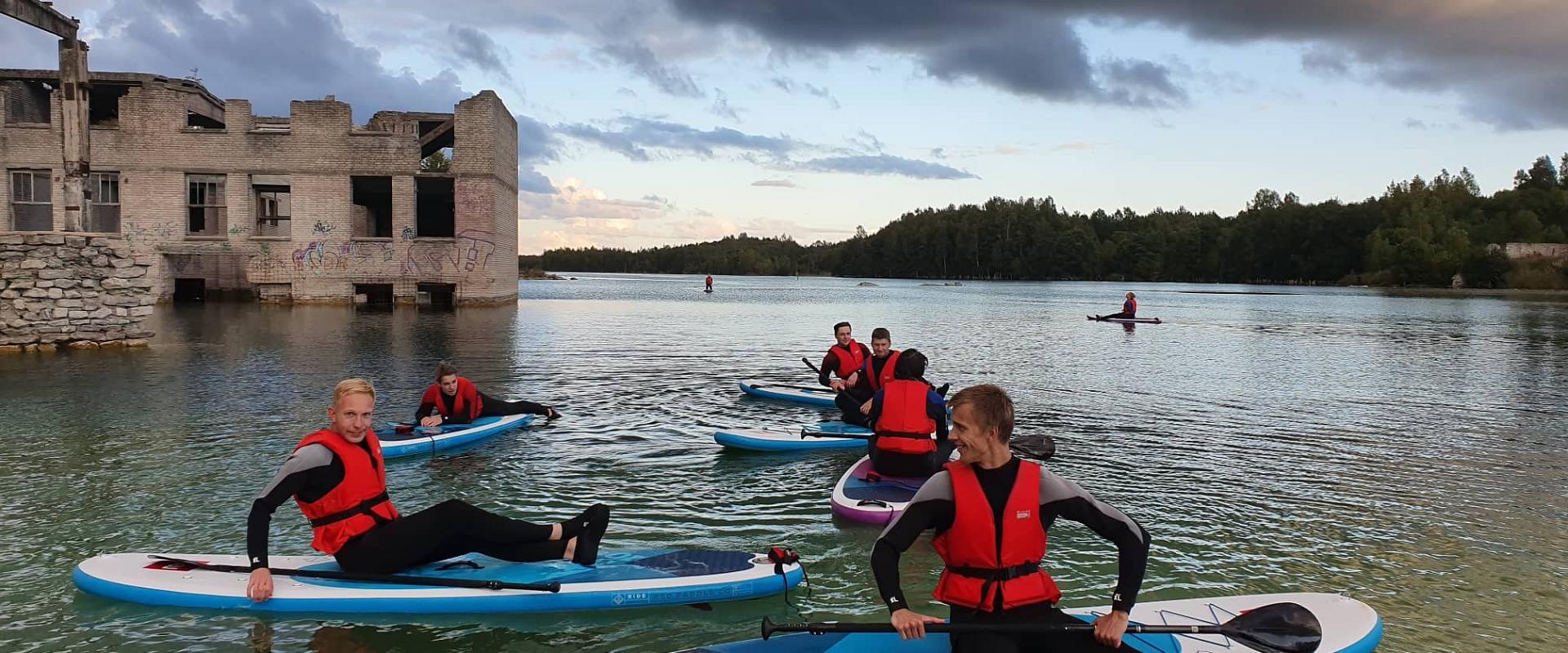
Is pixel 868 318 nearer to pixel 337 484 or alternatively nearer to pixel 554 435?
pixel 554 435

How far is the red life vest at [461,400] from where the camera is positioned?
1241 centimetres

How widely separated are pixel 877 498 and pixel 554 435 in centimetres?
575

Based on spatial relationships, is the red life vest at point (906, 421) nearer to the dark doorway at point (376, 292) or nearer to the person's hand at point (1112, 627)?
the person's hand at point (1112, 627)

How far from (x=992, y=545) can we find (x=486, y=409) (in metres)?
9.97

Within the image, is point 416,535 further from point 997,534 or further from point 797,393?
point 797,393

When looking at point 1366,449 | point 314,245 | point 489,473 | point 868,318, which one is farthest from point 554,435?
point 868,318

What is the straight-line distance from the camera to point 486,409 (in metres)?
13.2

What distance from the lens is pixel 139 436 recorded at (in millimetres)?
12258

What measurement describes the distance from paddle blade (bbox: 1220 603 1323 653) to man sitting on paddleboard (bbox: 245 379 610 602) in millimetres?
4012

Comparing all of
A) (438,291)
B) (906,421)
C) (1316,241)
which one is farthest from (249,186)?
(1316,241)

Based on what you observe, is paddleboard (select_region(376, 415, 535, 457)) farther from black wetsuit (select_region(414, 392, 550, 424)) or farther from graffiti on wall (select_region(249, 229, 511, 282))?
graffiti on wall (select_region(249, 229, 511, 282))

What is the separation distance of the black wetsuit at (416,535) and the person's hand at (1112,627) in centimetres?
370

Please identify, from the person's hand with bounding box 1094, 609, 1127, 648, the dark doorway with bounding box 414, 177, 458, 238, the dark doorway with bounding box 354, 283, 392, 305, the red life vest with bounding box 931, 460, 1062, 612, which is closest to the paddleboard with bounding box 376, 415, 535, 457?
the red life vest with bounding box 931, 460, 1062, 612

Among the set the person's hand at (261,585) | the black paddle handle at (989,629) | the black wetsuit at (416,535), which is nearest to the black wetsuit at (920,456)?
the black wetsuit at (416,535)
